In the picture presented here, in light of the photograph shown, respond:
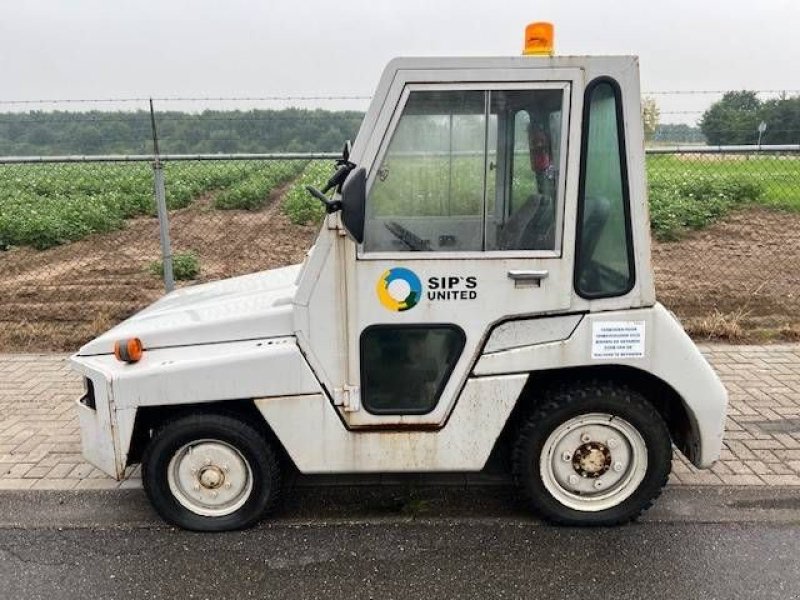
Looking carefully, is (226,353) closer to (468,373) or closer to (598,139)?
(468,373)

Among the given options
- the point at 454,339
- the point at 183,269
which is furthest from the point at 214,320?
the point at 183,269

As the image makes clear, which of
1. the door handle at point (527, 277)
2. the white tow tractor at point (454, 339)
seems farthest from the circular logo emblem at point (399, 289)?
the door handle at point (527, 277)

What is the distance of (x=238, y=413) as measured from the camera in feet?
11.2

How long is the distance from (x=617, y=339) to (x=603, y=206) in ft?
1.98

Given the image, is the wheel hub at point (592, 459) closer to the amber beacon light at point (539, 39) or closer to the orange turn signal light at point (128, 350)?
the amber beacon light at point (539, 39)

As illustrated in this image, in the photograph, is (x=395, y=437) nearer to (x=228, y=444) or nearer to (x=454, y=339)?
(x=454, y=339)

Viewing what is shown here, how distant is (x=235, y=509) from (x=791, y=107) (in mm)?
9844

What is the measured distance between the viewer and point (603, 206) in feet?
10.2

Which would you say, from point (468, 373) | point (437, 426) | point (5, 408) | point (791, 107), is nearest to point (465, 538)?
point (437, 426)

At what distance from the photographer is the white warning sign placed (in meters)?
3.18

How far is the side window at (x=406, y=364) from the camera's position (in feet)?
10.5

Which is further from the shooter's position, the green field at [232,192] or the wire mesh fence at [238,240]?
the green field at [232,192]

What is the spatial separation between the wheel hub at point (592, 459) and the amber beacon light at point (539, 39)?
185 centimetres

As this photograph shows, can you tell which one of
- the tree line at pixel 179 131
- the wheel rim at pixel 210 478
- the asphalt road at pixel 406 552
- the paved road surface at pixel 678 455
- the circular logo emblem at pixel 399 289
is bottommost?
the asphalt road at pixel 406 552
